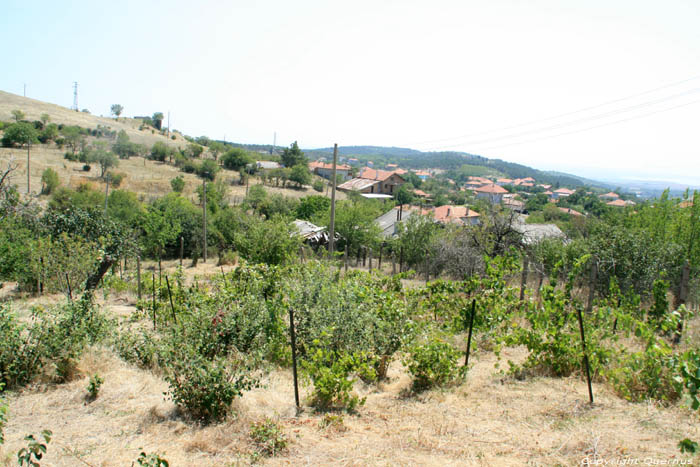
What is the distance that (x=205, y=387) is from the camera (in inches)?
186

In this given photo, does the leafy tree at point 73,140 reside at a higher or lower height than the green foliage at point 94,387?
higher

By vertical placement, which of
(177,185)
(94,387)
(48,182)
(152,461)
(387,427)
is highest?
(177,185)

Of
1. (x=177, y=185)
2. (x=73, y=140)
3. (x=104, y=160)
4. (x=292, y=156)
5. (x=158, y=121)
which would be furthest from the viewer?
(x=158, y=121)

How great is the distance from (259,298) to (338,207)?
63.8 ft

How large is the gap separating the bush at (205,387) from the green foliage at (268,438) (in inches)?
20.9

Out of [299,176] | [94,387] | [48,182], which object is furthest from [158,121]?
[94,387]

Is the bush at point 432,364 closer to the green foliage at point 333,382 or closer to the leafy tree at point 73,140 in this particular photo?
the green foliage at point 333,382

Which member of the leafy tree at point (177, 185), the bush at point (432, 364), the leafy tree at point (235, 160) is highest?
the leafy tree at point (235, 160)

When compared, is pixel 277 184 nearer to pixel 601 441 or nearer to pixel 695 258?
pixel 695 258

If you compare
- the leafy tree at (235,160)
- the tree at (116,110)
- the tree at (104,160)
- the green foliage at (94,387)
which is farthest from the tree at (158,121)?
the green foliage at (94,387)

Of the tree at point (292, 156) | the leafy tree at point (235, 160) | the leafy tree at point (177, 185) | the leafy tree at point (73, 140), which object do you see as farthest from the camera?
the tree at point (292, 156)

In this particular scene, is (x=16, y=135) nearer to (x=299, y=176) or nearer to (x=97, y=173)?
(x=97, y=173)

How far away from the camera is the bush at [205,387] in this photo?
473 centimetres

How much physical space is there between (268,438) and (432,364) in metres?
2.50
